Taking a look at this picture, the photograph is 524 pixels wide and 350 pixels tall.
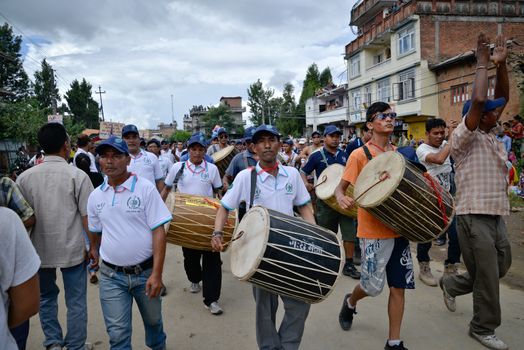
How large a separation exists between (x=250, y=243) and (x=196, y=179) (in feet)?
7.84

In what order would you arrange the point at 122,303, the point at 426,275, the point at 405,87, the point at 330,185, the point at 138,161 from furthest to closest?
the point at 405,87, the point at 138,161, the point at 330,185, the point at 426,275, the point at 122,303

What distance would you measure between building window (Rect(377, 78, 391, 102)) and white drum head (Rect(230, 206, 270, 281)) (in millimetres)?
26348

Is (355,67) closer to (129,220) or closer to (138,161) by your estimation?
(138,161)

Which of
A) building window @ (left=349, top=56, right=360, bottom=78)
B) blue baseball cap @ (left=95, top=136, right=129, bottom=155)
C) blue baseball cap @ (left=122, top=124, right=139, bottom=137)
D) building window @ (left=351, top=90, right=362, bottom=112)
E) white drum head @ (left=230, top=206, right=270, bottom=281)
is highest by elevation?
building window @ (left=349, top=56, right=360, bottom=78)

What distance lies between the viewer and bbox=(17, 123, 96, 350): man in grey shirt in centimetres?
309

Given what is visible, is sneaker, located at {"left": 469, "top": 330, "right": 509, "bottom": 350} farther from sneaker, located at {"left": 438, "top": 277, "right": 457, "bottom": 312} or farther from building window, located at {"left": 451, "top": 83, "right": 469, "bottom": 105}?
building window, located at {"left": 451, "top": 83, "right": 469, "bottom": 105}

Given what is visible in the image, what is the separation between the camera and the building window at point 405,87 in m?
24.4

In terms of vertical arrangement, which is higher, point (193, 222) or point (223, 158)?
point (223, 158)

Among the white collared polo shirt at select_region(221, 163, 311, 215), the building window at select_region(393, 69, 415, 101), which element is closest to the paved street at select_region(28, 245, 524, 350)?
the white collared polo shirt at select_region(221, 163, 311, 215)

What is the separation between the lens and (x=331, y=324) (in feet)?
12.4

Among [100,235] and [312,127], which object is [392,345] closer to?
[100,235]

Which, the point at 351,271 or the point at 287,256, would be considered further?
the point at 351,271

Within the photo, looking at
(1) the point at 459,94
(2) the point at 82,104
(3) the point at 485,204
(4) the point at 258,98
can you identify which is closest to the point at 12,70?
(2) the point at 82,104

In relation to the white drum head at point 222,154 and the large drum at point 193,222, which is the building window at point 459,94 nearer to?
the white drum head at point 222,154
